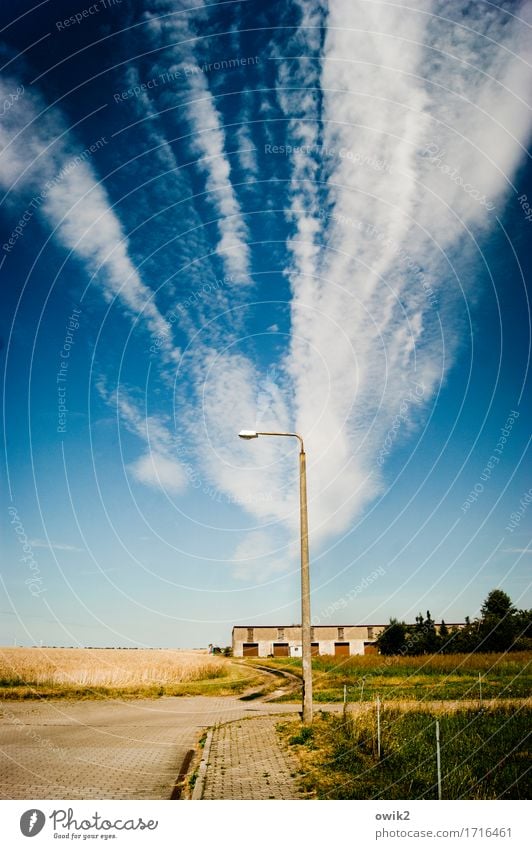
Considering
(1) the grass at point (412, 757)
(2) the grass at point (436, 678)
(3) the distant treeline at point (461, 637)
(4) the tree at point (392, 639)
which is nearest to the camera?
(1) the grass at point (412, 757)

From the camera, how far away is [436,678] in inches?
1122

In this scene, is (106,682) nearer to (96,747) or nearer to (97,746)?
(97,746)

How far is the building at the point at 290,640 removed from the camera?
71.9m

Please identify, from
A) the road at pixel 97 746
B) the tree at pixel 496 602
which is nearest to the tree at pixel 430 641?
the tree at pixel 496 602

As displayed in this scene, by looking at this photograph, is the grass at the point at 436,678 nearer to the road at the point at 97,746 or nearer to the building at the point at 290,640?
the road at the point at 97,746

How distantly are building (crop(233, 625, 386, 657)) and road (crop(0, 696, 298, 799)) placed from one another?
5522cm

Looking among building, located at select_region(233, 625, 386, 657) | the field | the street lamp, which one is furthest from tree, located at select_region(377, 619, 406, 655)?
the street lamp

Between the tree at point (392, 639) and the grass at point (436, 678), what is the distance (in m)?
4.54

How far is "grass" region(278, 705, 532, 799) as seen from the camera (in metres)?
6.05

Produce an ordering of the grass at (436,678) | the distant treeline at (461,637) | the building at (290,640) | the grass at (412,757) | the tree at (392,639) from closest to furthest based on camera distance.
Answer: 1. the grass at (412,757)
2. the grass at (436,678)
3. the distant treeline at (461,637)
4. the tree at (392,639)
5. the building at (290,640)

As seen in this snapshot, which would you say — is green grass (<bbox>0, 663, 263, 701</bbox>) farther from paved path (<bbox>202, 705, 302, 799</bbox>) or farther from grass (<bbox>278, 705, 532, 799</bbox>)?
grass (<bbox>278, 705, 532, 799</bbox>)
